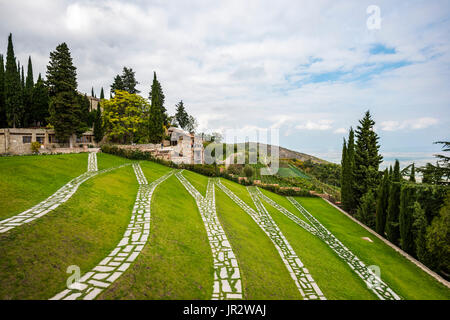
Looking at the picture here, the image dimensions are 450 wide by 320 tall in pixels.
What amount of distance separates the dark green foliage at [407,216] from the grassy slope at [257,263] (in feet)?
30.8

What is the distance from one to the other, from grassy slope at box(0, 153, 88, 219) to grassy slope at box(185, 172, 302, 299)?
25.4 ft

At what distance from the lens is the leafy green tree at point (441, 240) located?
32.8ft

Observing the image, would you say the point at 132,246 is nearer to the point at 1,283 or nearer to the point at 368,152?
the point at 1,283

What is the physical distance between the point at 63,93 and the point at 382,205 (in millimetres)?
36653

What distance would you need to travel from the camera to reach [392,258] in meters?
11.6

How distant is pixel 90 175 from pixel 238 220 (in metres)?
9.50

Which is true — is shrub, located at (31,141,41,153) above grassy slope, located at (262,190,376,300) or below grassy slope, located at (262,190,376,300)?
above

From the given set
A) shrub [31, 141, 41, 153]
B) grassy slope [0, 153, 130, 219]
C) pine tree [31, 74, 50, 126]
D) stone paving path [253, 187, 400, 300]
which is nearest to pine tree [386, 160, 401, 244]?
stone paving path [253, 187, 400, 300]

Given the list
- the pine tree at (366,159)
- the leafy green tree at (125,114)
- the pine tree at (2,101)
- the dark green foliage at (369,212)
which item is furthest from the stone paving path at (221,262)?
the pine tree at (2,101)

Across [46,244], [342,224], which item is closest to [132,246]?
[46,244]

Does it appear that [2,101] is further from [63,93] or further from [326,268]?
[326,268]

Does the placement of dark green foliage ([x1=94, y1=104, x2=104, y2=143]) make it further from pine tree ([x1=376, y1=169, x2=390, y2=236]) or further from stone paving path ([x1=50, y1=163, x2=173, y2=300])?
pine tree ([x1=376, y1=169, x2=390, y2=236])

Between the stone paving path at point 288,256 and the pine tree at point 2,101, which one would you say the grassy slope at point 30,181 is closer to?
the stone paving path at point 288,256

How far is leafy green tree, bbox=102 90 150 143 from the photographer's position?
30.8 m
